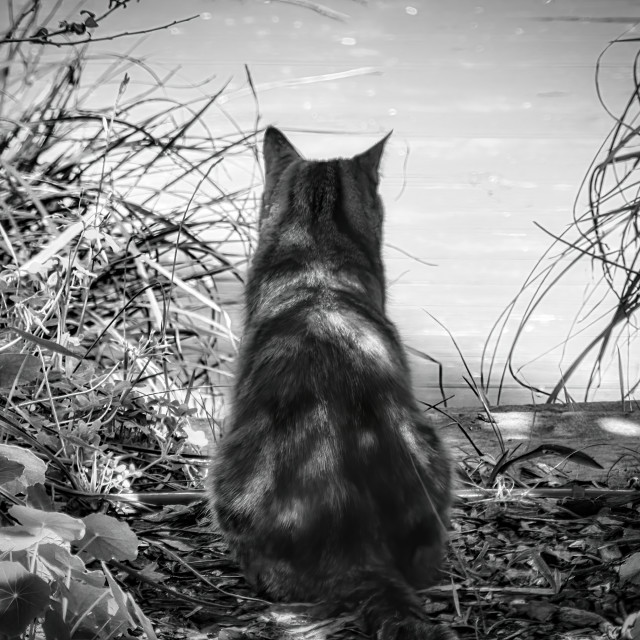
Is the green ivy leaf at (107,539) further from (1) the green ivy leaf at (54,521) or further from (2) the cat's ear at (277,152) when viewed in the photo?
(2) the cat's ear at (277,152)

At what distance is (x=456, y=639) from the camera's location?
117 centimetres

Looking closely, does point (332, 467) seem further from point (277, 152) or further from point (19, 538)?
point (277, 152)

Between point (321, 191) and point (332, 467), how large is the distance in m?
0.80

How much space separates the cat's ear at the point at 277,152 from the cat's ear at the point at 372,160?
18cm

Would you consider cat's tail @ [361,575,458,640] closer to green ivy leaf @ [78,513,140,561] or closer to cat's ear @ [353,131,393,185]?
green ivy leaf @ [78,513,140,561]

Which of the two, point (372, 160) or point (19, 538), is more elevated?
point (372, 160)

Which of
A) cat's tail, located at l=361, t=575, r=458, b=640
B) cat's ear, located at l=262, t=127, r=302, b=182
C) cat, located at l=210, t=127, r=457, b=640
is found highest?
cat's ear, located at l=262, t=127, r=302, b=182

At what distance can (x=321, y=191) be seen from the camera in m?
1.98

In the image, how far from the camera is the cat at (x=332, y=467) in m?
1.38

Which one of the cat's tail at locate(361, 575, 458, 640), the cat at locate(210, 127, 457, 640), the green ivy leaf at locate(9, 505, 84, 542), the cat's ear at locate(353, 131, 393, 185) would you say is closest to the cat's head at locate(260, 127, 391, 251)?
the cat's ear at locate(353, 131, 393, 185)

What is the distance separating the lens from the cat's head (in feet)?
6.41

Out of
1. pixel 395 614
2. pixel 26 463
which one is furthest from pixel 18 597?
pixel 395 614

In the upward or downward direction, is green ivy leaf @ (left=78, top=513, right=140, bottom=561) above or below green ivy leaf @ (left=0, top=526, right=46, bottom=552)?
below

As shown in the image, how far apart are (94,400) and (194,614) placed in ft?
1.72
